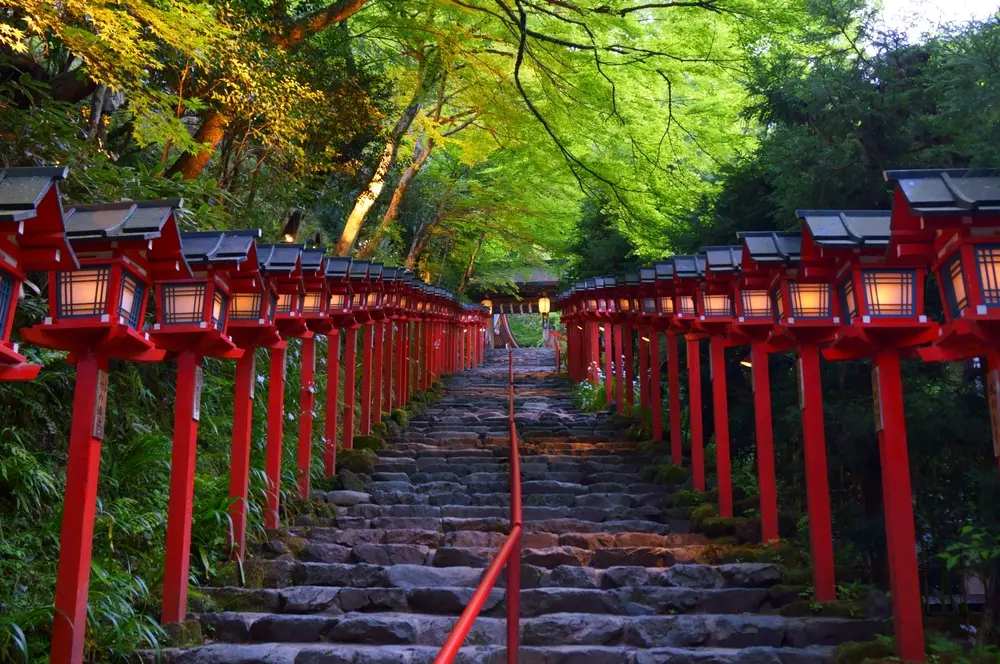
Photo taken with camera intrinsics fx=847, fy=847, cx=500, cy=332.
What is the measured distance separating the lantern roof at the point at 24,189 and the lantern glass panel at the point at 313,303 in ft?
20.7

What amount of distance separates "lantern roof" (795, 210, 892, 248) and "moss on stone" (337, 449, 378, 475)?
787cm

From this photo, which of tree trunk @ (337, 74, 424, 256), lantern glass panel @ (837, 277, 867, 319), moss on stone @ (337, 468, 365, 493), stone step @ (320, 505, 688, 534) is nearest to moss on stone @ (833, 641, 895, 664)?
lantern glass panel @ (837, 277, 867, 319)

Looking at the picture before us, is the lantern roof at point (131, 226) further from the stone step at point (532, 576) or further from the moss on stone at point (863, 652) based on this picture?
the moss on stone at point (863, 652)

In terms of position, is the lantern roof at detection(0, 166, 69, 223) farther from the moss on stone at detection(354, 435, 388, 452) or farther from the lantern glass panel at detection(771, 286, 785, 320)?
the moss on stone at detection(354, 435, 388, 452)

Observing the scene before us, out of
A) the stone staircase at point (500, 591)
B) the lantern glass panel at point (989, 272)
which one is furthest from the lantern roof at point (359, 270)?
the lantern glass panel at point (989, 272)

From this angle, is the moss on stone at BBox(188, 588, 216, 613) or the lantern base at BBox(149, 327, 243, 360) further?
the moss on stone at BBox(188, 588, 216, 613)

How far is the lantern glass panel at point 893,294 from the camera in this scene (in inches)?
246

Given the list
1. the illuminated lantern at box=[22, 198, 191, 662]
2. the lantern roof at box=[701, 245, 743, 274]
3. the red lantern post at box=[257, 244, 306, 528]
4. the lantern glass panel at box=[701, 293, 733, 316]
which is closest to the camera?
the illuminated lantern at box=[22, 198, 191, 662]

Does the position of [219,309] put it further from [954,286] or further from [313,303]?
[954,286]

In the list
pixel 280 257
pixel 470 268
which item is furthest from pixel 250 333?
pixel 470 268

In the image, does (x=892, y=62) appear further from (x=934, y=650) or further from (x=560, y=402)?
(x=560, y=402)

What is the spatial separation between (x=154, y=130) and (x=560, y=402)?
15.0m

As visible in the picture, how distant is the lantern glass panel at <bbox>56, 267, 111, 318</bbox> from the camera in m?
5.46

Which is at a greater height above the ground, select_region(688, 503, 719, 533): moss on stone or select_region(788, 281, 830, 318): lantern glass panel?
select_region(788, 281, 830, 318): lantern glass panel
